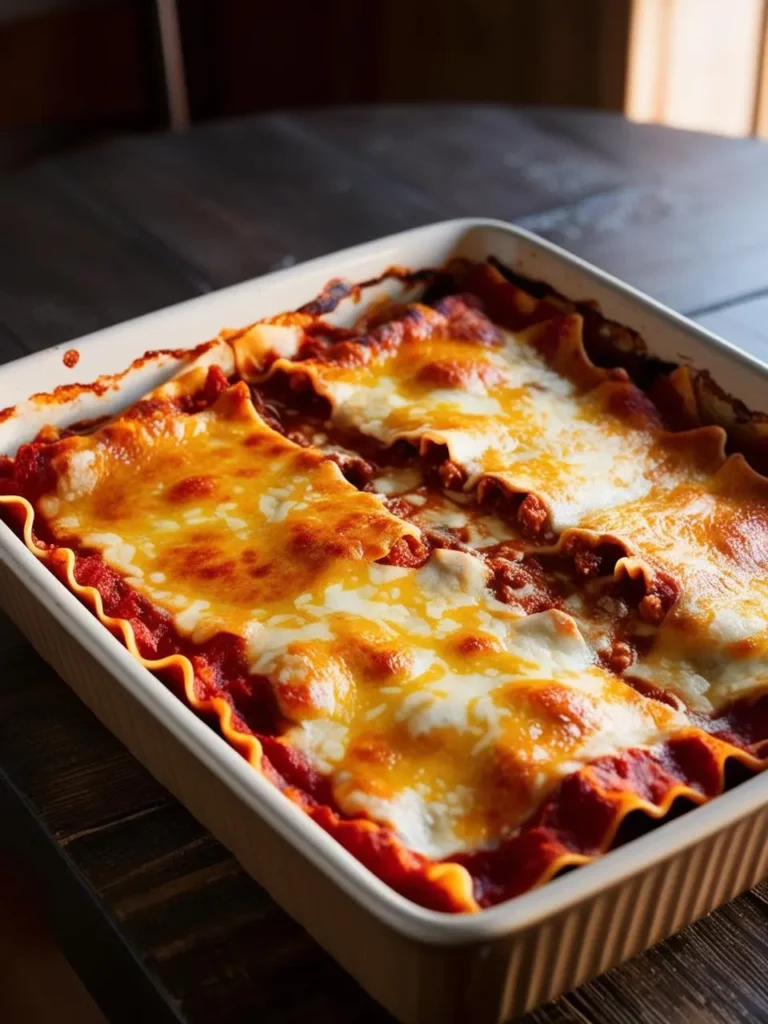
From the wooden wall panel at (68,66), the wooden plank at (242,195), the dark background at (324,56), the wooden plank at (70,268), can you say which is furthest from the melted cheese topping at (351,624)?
the wooden wall panel at (68,66)

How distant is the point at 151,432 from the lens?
151 cm

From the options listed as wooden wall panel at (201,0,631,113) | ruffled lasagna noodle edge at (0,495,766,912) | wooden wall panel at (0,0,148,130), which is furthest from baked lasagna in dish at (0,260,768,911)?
wooden wall panel at (0,0,148,130)

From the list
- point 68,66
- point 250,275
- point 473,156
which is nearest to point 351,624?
point 250,275

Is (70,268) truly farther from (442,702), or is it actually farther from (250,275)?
(442,702)

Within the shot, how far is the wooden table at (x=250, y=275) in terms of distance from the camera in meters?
1.04

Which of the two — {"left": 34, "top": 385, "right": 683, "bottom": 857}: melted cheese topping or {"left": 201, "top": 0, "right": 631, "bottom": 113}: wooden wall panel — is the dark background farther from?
{"left": 34, "top": 385, "right": 683, "bottom": 857}: melted cheese topping

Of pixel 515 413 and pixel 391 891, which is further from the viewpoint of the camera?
pixel 515 413

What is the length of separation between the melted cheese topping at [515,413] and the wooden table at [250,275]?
0.88 ft

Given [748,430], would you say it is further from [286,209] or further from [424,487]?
[286,209]

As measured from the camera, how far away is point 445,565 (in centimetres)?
129

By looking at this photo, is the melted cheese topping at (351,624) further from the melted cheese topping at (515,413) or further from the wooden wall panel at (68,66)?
the wooden wall panel at (68,66)

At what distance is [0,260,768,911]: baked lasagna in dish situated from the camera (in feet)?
3.48

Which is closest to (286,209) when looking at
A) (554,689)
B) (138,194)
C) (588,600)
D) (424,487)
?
(138,194)

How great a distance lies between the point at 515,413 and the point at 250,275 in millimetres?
638
